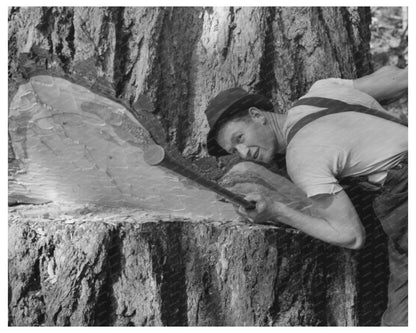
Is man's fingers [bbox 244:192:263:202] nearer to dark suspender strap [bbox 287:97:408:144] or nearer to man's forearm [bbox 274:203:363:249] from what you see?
man's forearm [bbox 274:203:363:249]

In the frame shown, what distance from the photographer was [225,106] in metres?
2.24

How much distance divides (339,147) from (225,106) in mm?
404

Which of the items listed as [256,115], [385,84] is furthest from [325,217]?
[385,84]

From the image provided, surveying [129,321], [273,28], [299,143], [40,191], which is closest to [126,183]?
[40,191]

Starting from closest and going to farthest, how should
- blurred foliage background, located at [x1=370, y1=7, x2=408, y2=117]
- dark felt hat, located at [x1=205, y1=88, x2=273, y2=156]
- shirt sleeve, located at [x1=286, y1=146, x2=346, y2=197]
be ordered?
shirt sleeve, located at [x1=286, y1=146, x2=346, y2=197] → dark felt hat, located at [x1=205, y1=88, x2=273, y2=156] → blurred foliage background, located at [x1=370, y1=7, x2=408, y2=117]

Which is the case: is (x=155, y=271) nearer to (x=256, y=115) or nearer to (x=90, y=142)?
(x=90, y=142)

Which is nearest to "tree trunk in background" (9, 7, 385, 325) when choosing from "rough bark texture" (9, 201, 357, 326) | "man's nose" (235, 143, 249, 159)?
"rough bark texture" (9, 201, 357, 326)

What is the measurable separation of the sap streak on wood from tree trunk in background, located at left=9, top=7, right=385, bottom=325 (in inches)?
2.5

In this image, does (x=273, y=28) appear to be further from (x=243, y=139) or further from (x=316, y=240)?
(x=316, y=240)

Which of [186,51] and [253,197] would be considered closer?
[253,197]

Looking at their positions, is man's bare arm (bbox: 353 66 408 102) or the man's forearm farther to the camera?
man's bare arm (bbox: 353 66 408 102)

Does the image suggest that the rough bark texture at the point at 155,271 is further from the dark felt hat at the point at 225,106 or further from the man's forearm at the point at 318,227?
the dark felt hat at the point at 225,106

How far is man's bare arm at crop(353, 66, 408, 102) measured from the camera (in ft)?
7.49

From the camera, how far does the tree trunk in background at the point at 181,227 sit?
216 cm
